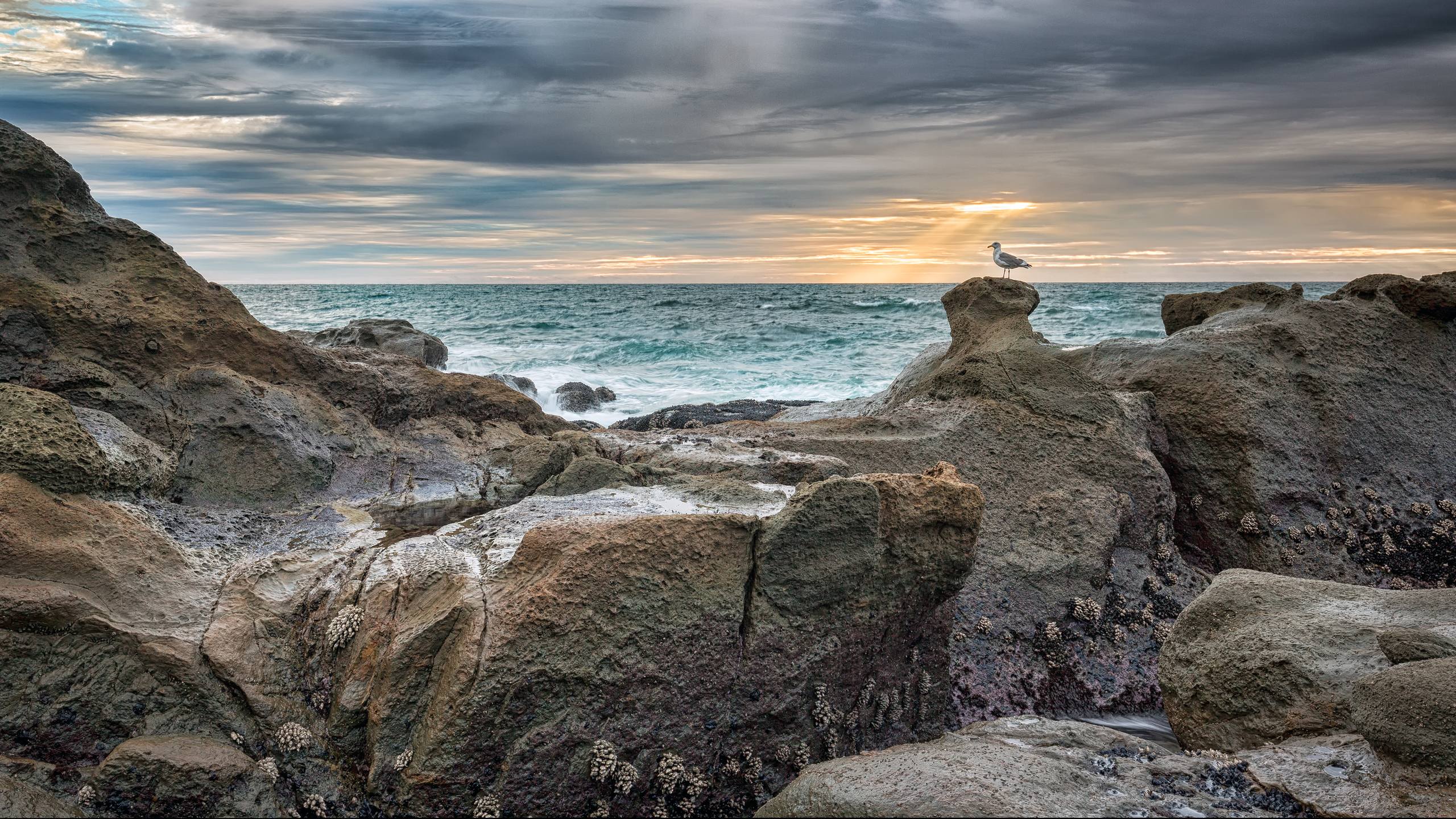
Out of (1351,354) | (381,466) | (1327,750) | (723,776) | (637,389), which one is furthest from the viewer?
(637,389)

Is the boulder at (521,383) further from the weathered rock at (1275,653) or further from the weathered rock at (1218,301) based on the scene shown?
the weathered rock at (1275,653)

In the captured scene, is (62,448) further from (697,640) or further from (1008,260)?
(1008,260)

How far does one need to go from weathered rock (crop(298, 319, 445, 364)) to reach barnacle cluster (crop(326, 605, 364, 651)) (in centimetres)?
1046

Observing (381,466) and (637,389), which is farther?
(637,389)

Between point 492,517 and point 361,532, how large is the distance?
0.75 meters

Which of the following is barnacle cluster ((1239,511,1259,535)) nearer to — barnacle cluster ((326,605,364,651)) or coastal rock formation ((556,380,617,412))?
barnacle cluster ((326,605,364,651))

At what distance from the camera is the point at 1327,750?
130 inches

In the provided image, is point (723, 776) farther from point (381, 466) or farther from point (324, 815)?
point (381, 466)

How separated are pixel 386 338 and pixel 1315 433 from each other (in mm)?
12801

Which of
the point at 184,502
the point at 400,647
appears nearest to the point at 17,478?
the point at 184,502

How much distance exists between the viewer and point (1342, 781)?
3.08m

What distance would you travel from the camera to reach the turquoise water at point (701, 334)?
2023 centimetres

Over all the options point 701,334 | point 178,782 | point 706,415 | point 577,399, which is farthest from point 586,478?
point 701,334

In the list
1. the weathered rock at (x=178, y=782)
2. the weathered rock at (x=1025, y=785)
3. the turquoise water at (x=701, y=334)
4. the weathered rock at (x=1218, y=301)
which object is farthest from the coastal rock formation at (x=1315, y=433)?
the turquoise water at (x=701, y=334)
